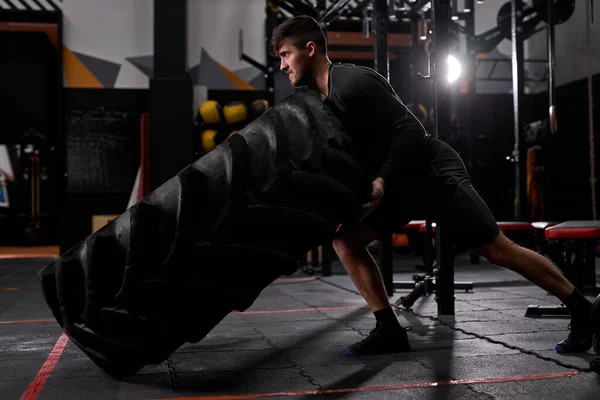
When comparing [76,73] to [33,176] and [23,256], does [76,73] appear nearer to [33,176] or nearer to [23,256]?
[23,256]

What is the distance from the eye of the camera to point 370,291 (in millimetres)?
2584

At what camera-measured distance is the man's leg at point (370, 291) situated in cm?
251

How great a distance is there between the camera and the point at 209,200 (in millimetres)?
1982

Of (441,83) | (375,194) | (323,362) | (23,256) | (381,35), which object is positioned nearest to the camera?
(375,194)

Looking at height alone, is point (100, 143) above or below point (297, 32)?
above

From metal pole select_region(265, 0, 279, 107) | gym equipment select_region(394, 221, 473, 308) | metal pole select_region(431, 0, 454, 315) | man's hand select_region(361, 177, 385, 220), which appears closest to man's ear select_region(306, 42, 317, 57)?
man's hand select_region(361, 177, 385, 220)

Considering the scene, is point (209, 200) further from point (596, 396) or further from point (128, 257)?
point (596, 396)

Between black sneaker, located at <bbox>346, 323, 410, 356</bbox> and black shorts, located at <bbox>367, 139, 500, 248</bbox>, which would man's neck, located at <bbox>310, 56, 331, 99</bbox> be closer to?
black shorts, located at <bbox>367, 139, 500, 248</bbox>

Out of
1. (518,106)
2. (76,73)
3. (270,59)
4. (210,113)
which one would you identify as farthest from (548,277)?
(76,73)

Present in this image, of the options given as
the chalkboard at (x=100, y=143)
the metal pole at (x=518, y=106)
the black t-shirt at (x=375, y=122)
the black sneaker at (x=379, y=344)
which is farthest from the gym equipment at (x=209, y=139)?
the black t-shirt at (x=375, y=122)

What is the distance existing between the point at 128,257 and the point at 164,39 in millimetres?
6521

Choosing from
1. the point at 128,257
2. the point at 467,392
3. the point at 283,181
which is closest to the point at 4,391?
the point at 128,257

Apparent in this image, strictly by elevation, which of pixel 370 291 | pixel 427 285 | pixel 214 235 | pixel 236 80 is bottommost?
pixel 427 285

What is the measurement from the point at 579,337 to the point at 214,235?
142 cm
